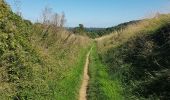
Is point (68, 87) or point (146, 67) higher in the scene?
point (146, 67)

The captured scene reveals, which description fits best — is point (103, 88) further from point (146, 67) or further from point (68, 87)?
point (146, 67)

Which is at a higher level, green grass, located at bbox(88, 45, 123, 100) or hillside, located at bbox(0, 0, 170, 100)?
hillside, located at bbox(0, 0, 170, 100)

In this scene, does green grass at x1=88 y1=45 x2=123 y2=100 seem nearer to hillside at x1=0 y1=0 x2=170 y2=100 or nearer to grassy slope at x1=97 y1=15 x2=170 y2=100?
hillside at x1=0 y1=0 x2=170 y2=100

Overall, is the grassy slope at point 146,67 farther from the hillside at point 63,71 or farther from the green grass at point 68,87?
the green grass at point 68,87

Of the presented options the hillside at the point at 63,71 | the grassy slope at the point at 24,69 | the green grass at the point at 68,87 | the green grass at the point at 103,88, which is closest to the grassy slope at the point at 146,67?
the hillside at the point at 63,71

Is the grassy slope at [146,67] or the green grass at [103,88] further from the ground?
the grassy slope at [146,67]

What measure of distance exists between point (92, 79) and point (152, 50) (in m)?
3.43

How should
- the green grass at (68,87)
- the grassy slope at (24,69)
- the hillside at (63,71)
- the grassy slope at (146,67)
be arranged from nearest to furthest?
the grassy slope at (24,69) → the hillside at (63,71) → the grassy slope at (146,67) → the green grass at (68,87)

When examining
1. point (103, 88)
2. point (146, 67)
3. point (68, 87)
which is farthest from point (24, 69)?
point (146, 67)

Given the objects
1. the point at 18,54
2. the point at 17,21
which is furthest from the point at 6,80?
the point at 17,21

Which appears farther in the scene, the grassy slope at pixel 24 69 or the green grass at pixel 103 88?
the green grass at pixel 103 88

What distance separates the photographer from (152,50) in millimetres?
19172

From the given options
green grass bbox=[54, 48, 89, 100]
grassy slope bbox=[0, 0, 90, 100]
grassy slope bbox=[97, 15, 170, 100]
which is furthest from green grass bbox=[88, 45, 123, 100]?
grassy slope bbox=[0, 0, 90, 100]

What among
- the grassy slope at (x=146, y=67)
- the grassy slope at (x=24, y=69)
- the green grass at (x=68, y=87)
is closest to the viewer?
the grassy slope at (x=24, y=69)
